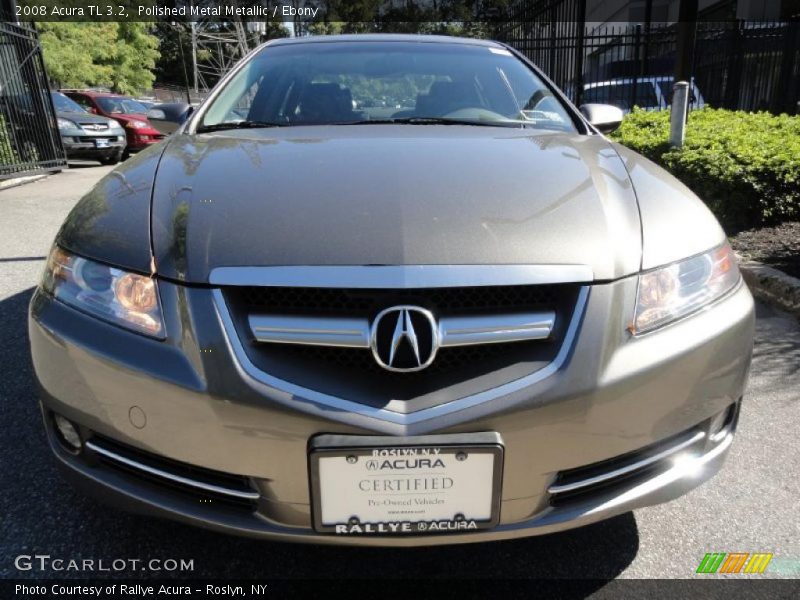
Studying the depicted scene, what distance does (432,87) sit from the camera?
9.08 ft

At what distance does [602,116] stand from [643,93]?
34.2 feet

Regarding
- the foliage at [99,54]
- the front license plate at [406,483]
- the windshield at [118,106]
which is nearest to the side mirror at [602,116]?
the front license plate at [406,483]

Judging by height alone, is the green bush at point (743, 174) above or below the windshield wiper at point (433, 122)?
below

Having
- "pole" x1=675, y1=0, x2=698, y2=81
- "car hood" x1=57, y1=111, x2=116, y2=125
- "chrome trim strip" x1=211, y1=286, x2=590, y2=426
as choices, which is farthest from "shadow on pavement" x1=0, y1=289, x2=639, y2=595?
"car hood" x1=57, y1=111, x2=116, y2=125

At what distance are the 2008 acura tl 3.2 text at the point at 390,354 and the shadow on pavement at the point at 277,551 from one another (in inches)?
13.5

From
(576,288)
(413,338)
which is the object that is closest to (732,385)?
(576,288)

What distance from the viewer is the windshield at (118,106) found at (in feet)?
46.0

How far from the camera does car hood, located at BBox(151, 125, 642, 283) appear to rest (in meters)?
1.46

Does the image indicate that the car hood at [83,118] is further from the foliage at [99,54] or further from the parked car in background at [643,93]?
the parked car in background at [643,93]

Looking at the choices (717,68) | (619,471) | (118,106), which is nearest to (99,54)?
(118,106)

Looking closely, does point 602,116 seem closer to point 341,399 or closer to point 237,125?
point 237,125

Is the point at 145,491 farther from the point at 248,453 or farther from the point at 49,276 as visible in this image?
the point at 49,276
